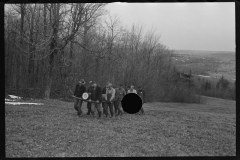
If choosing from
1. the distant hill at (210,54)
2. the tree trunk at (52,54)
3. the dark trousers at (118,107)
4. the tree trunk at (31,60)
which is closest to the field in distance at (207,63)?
the distant hill at (210,54)

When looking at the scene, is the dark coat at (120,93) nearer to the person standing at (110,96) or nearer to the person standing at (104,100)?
the person standing at (110,96)

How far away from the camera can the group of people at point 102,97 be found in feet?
10.7

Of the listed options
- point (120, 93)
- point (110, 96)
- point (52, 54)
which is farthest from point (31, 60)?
point (120, 93)

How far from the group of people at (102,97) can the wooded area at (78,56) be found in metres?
0.09

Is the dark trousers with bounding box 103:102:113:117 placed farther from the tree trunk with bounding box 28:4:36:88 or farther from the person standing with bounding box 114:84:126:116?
the tree trunk with bounding box 28:4:36:88

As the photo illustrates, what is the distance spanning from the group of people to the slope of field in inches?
5.6

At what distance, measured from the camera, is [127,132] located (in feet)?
11.4

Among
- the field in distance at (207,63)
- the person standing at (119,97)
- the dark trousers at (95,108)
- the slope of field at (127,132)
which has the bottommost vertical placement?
the slope of field at (127,132)

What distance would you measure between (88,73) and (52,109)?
0.80 meters

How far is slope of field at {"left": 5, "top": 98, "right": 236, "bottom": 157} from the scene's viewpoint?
3.21 m

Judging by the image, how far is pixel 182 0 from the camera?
120 inches

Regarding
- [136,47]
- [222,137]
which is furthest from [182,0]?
[222,137]

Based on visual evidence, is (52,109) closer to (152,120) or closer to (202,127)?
(152,120)

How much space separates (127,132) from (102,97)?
0.68 meters
